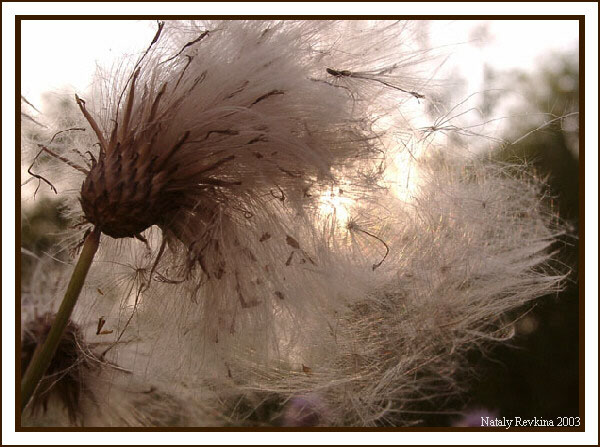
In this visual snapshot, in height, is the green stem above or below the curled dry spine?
below

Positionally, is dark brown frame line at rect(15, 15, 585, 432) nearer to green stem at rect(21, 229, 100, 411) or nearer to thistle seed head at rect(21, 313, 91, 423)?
thistle seed head at rect(21, 313, 91, 423)

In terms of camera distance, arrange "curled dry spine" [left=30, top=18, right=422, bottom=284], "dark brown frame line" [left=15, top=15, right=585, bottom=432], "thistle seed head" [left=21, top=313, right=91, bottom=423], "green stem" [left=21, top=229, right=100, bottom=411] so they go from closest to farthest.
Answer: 1. "green stem" [left=21, top=229, right=100, bottom=411]
2. "curled dry spine" [left=30, top=18, right=422, bottom=284]
3. "dark brown frame line" [left=15, top=15, right=585, bottom=432]
4. "thistle seed head" [left=21, top=313, right=91, bottom=423]

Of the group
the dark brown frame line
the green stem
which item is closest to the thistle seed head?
the dark brown frame line

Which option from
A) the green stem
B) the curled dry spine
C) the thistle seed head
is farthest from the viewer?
the thistle seed head

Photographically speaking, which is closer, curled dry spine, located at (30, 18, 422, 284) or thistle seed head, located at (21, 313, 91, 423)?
curled dry spine, located at (30, 18, 422, 284)

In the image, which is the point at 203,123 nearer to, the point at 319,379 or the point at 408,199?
the point at 408,199

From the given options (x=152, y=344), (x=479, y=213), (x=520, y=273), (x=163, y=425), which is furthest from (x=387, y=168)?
(x=163, y=425)
